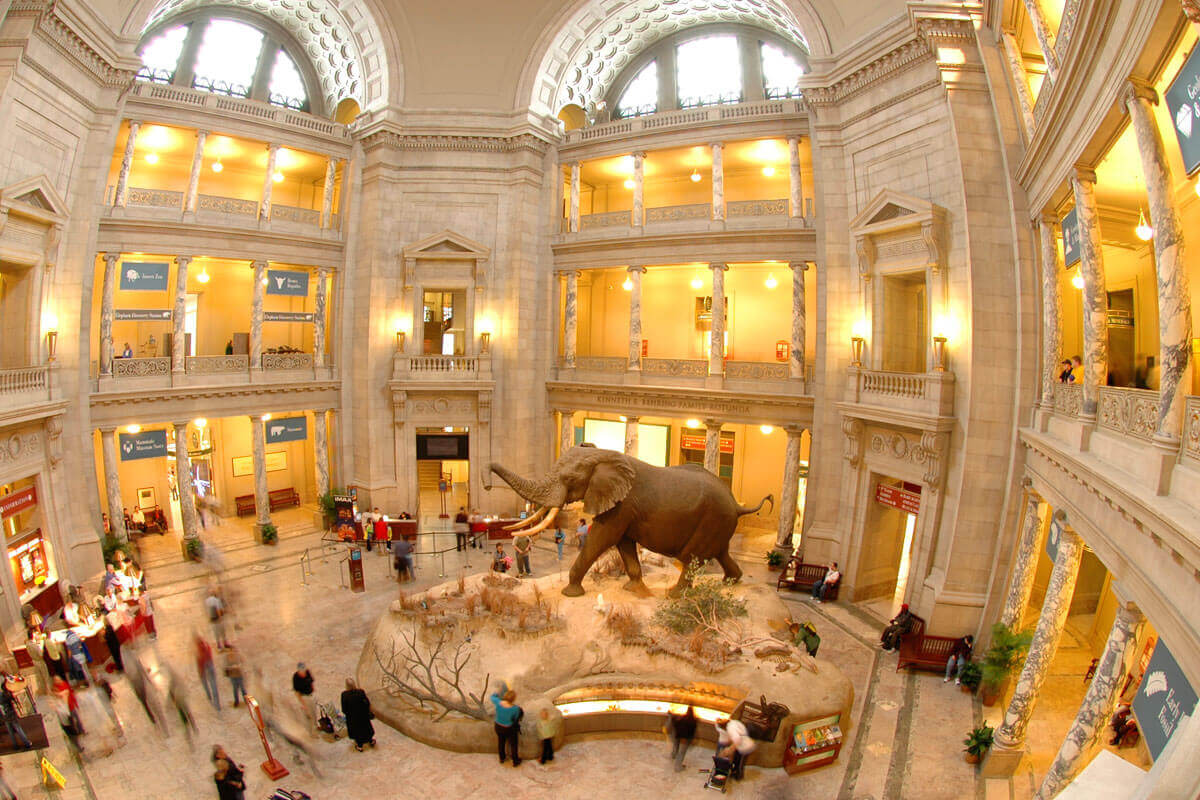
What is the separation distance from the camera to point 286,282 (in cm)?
2252

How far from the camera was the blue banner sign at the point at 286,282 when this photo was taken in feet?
73.0

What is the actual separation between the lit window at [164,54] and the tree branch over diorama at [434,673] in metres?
→ 20.2

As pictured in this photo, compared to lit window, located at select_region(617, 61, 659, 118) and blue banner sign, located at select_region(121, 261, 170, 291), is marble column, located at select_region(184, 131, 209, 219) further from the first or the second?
lit window, located at select_region(617, 61, 659, 118)

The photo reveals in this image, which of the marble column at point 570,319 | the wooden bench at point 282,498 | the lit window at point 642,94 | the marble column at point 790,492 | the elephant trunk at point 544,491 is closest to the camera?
Answer: the elephant trunk at point 544,491

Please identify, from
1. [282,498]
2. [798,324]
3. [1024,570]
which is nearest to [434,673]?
[1024,570]

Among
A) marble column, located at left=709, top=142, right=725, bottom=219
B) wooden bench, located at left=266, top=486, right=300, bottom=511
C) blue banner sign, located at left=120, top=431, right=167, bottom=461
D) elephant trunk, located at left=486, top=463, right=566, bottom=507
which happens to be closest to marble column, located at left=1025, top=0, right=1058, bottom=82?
elephant trunk, located at left=486, top=463, right=566, bottom=507

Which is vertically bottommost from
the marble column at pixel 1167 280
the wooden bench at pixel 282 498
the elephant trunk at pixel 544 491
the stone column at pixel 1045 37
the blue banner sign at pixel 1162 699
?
the wooden bench at pixel 282 498

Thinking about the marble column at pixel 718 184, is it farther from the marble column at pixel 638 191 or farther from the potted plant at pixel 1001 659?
the potted plant at pixel 1001 659

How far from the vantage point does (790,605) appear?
17094 millimetres

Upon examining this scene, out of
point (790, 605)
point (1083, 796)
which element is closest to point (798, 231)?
point (790, 605)

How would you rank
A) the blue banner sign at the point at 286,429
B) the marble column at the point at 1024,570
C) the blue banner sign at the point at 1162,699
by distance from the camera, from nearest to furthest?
1. the blue banner sign at the point at 1162,699
2. the marble column at the point at 1024,570
3. the blue banner sign at the point at 286,429

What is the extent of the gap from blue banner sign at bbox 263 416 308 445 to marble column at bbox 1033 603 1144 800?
69.0ft

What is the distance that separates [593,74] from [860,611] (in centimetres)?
1991

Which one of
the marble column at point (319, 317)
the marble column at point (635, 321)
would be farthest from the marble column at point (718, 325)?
the marble column at point (319, 317)
